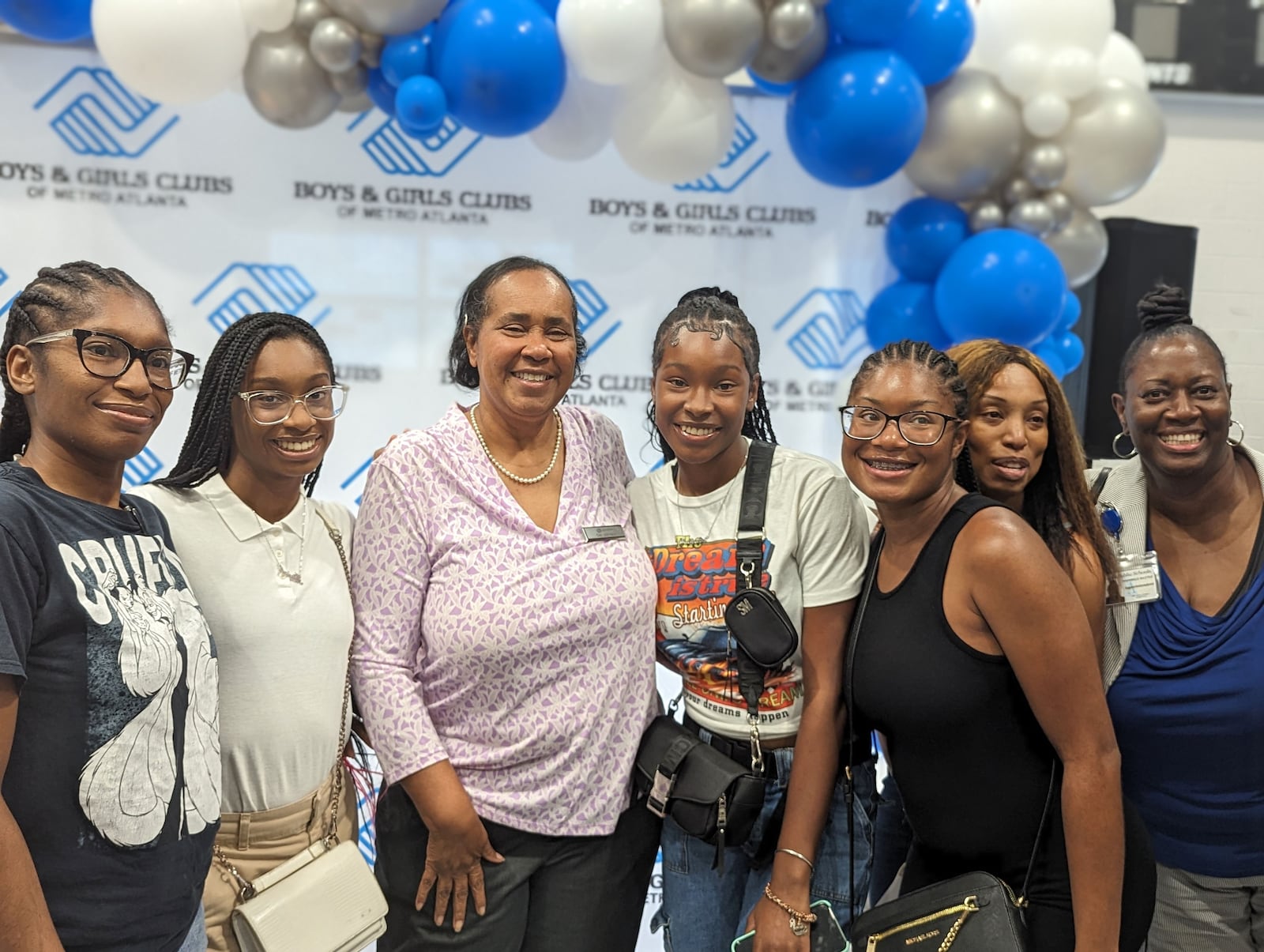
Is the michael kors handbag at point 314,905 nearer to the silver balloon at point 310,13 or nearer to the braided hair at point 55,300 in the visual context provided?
the braided hair at point 55,300

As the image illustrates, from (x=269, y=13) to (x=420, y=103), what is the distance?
0.60 m

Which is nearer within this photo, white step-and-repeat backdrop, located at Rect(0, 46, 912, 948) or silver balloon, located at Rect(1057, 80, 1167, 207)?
silver balloon, located at Rect(1057, 80, 1167, 207)

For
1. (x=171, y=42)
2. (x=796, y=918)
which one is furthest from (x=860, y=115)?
(x=796, y=918)

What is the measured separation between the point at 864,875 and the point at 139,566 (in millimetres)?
1503

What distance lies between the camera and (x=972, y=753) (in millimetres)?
1777

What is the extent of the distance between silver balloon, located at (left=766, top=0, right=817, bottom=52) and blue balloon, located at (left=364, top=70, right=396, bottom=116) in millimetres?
1326

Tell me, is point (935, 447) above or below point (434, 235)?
below

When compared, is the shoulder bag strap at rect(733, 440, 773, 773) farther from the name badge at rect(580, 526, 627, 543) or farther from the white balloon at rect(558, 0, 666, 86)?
the white balloon at rect(558, 0, 666, 86)

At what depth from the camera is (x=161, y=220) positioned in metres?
3.96

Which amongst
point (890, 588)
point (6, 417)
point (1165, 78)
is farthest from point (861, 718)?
point (1165, 78)

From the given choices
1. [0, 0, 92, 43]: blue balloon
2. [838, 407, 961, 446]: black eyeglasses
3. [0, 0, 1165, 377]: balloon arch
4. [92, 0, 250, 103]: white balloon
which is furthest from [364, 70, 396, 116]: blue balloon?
[838, 407, 961, 446]: black eyeglasses

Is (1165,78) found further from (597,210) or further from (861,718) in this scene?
(861,718)

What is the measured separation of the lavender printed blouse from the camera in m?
1.93

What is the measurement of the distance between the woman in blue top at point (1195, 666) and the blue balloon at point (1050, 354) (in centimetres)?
165
